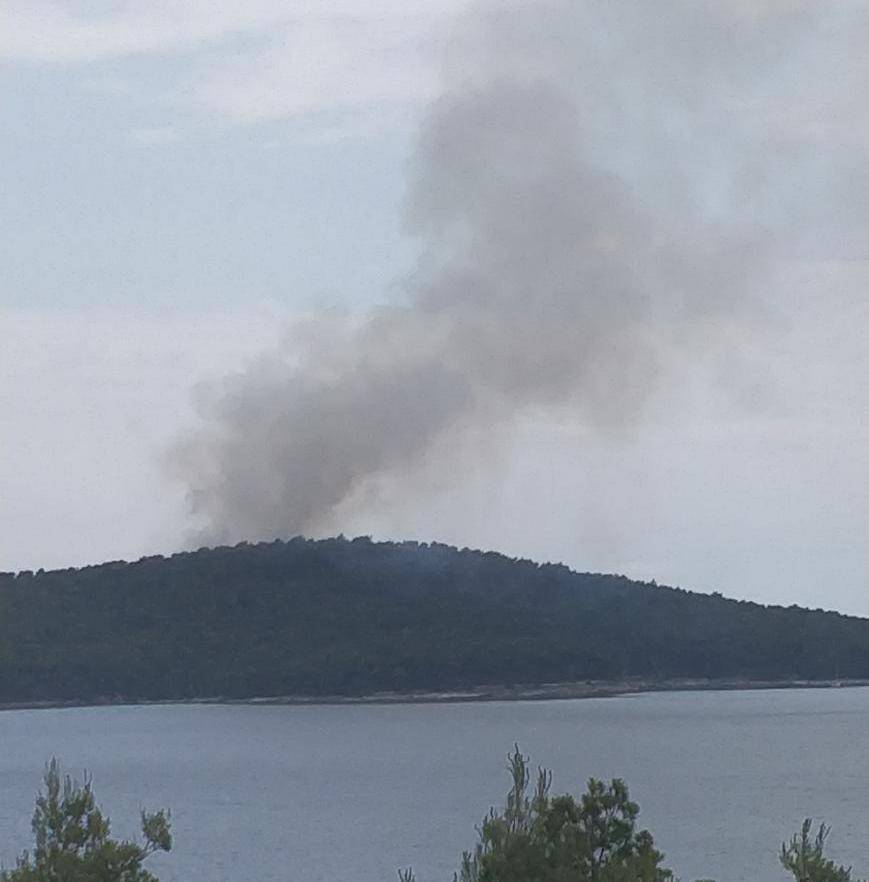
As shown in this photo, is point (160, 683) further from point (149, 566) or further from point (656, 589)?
point (656, 589)

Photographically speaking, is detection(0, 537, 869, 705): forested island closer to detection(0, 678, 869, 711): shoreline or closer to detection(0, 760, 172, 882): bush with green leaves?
detection(0, 678, 869, 711): shoreline

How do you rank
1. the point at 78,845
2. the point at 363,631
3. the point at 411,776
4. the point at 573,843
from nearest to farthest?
the point at 573,843 → the point at 78,845 → the point at 411,776 → the point at 363,631

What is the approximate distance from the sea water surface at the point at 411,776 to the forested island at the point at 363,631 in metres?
4.07

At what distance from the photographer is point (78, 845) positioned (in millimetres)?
24547

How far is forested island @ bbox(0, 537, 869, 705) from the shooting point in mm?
172750

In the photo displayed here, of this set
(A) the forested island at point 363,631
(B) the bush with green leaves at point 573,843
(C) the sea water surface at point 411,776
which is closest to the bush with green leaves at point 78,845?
(B) the bush with green leaves at point 573,843

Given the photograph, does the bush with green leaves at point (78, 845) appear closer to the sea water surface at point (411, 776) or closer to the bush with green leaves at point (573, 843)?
the bush with green leaves at point (573, 843)

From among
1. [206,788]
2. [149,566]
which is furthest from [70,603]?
[206,788]

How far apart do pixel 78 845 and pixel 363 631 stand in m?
151

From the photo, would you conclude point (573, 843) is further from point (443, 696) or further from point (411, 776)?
point (443, 696)

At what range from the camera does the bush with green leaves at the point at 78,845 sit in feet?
78.2

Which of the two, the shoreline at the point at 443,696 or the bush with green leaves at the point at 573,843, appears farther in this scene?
the shoreline at the point at 443,696

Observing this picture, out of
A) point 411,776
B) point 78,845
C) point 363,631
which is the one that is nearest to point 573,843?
point 78,845

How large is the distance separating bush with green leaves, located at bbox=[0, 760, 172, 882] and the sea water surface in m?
34.7
